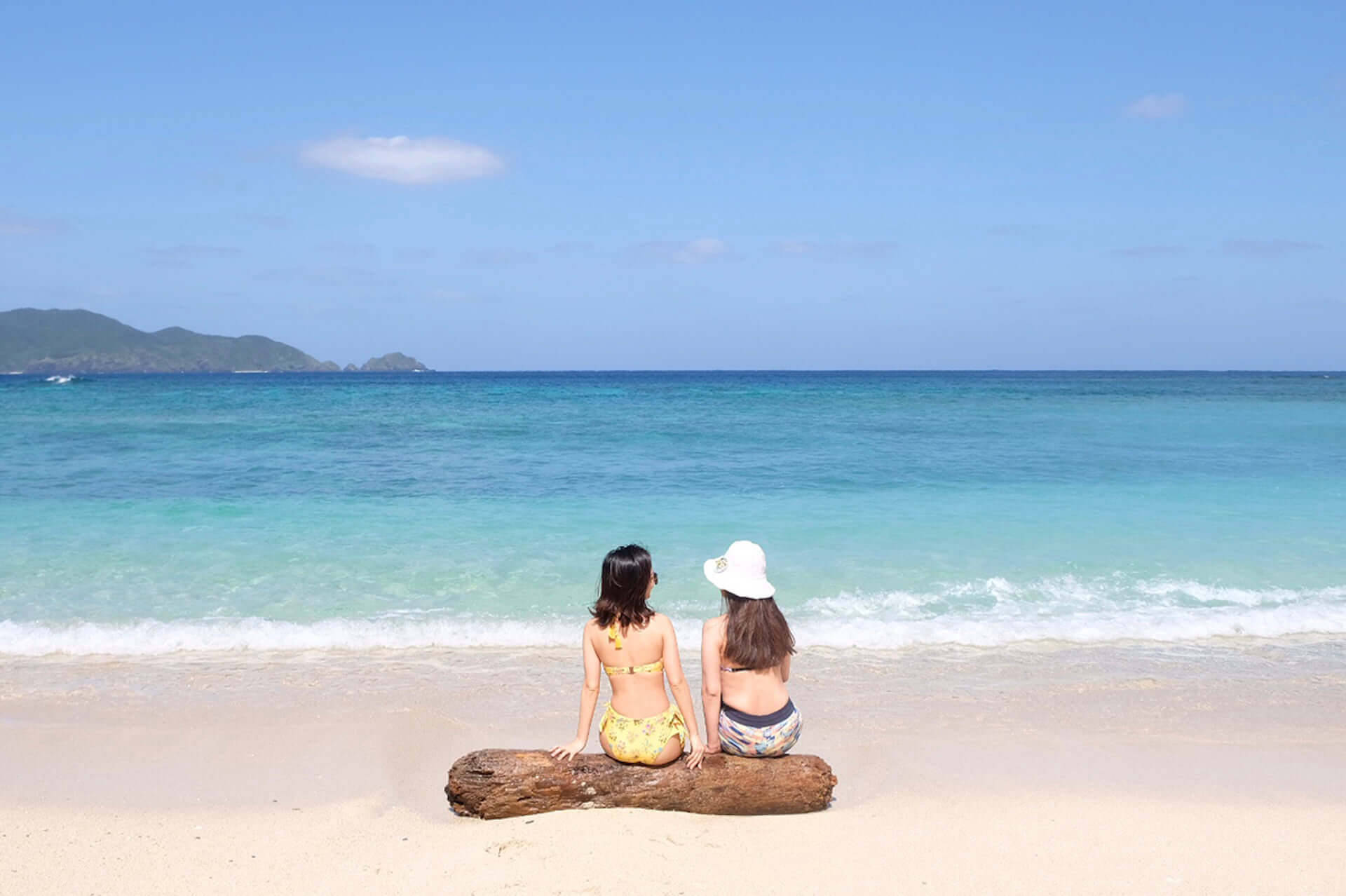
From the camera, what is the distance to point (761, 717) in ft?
13.5

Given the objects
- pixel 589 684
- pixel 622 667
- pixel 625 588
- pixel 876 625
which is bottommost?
pixel 876 625

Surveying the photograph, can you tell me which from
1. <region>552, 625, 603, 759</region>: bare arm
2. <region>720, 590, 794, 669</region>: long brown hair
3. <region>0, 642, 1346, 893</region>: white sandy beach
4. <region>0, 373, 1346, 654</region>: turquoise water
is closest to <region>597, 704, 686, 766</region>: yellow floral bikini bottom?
<region>552, 625, 603, 759</region>: bare arm

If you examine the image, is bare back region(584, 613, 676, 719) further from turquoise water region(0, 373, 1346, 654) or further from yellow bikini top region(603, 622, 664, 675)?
turquoise water region(0, 373, 1346, 654)

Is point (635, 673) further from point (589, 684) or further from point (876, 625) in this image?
point (876, 625)

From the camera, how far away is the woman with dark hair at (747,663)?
13.4 ft

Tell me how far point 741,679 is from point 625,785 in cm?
69

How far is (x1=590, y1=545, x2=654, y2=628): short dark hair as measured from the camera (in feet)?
12.9

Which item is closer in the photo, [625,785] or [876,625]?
[625,785]

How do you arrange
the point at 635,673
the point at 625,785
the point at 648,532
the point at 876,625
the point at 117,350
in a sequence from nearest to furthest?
the point at 625,785, the point at 635,673, the point at 876,625, the point at 648,532, the point at 117,350

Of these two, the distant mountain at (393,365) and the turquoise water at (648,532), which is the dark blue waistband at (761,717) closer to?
the turquoise water at (648,532)

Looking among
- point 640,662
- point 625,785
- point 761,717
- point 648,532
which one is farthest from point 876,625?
point 648,532

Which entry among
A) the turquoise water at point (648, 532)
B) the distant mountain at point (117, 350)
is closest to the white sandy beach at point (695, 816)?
the turquoise water at point (648, 532)

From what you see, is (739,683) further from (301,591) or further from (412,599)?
(301,591)

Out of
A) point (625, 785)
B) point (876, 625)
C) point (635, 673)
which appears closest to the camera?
point (625, 785)
